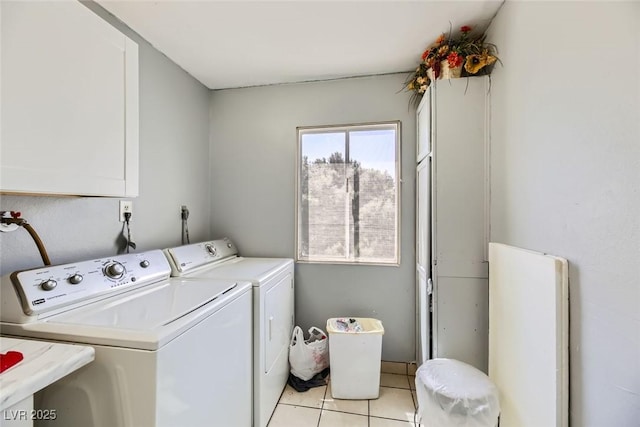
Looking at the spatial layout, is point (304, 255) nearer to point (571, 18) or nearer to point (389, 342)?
point (389, 342)

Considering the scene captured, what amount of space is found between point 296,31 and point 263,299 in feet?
5.39

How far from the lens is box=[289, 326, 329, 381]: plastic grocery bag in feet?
6.41

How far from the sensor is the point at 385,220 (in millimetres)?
2191

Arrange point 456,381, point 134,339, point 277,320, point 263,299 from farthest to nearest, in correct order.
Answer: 1. point 277,320
2. point 263,299
3. point 456,381
4. point 134,339

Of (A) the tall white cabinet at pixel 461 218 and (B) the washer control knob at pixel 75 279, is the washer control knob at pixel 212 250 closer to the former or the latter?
(B) the washer control knob at pixel 75 279

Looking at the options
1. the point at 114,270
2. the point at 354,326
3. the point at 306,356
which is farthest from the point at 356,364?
the point at 114,270

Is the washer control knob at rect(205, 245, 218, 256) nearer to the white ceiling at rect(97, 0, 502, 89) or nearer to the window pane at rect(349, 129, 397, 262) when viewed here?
the window pane at rect(349, 129, 397, 262)

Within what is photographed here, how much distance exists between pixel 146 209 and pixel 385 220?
1770 millimetres

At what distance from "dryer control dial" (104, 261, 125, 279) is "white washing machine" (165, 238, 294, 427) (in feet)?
1.22

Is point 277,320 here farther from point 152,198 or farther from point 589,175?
point 589,175

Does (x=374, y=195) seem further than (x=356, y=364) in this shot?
Yes

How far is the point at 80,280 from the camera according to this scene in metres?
1.07

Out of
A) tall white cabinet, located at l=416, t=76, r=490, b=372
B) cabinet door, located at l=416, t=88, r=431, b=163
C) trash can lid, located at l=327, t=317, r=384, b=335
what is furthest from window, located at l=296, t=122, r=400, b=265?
tall white cabinet, located at l=416, t=76, r=490, b=372

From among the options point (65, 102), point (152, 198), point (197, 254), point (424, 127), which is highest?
point (424, 127)
